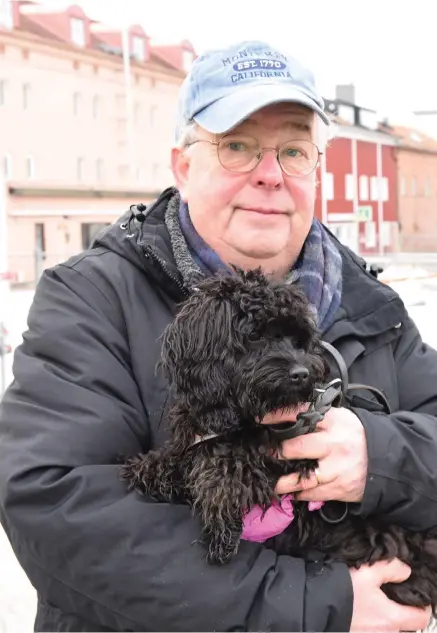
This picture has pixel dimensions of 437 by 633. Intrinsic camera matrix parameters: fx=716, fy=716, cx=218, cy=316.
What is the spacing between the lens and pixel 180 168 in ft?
6.87

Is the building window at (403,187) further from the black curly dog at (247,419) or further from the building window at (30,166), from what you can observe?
the black curly dog at (247,419)

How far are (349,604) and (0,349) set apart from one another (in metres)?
5.10

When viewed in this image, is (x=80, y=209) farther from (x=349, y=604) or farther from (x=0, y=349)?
(x=349, y=604)

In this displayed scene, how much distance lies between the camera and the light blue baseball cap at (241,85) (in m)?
1.87

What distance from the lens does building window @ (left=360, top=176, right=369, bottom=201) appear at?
77.7 feet

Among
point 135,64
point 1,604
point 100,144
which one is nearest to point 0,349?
point 1,604

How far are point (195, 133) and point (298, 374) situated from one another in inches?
29.6

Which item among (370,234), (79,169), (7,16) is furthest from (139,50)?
(370,234)

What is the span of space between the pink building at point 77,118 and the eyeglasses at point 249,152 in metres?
16.7

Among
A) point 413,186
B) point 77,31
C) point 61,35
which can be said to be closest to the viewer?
point 413,186

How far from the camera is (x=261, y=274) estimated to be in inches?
77.5

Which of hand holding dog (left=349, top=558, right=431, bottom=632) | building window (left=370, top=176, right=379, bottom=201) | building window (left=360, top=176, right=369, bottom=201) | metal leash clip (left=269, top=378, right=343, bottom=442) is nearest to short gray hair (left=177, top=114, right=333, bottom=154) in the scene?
metal leash clip (left=269, top=378, right=343, bottom=442)

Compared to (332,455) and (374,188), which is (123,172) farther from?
(332,455)

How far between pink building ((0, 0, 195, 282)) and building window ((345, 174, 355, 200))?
6016mm
